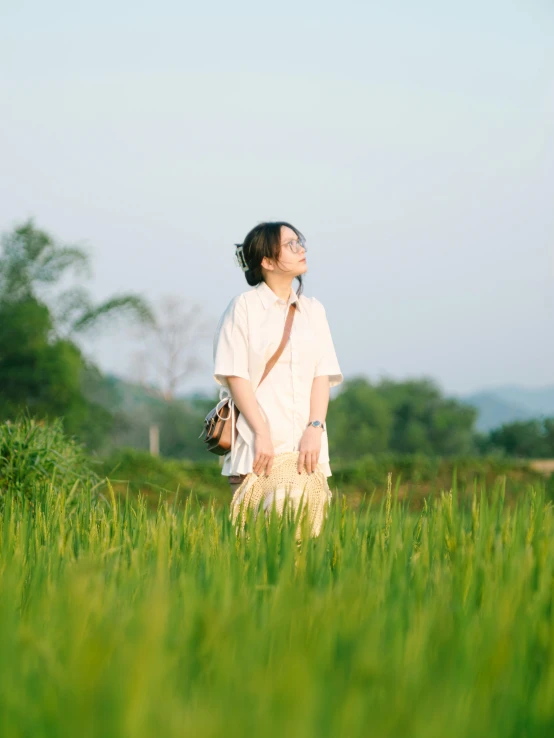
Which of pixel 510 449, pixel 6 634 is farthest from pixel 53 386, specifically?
pixel 6 634

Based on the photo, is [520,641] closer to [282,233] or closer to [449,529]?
[449,529]

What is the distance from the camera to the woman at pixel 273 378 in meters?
3.84

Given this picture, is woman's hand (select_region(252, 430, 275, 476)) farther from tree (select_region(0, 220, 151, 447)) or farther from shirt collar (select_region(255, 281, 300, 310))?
tree (select_region(0, 220, 151, 447))

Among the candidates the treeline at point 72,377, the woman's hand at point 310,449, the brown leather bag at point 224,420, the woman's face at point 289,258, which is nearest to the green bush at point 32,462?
the brown leather bag at point 224,420

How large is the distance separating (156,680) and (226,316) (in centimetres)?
246

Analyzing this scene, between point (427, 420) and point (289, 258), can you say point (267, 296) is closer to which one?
point (289, 258)

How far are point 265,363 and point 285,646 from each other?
2.03 m

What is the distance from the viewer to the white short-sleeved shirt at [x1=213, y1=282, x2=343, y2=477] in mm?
3881

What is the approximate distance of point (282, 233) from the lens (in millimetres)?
3936

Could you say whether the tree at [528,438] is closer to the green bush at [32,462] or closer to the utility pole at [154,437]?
the green bush at [32,462]

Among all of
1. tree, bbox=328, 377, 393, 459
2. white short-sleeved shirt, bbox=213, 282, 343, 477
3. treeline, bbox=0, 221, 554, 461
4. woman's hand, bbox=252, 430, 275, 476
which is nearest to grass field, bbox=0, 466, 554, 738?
woman's hand, bbox=252, 430, 275, 476

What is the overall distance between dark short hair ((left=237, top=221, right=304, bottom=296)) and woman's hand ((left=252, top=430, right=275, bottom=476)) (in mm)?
677

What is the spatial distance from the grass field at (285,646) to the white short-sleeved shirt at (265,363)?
0.89 m

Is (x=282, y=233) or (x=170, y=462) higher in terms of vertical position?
(x=282, y=233)
